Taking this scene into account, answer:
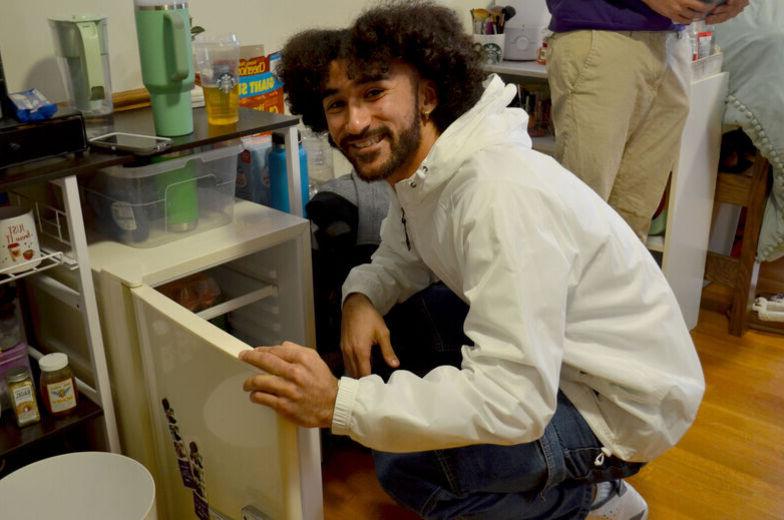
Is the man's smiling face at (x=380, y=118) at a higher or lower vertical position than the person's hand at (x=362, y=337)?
higher

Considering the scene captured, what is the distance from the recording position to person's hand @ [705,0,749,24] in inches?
70.4

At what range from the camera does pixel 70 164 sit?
1224mm

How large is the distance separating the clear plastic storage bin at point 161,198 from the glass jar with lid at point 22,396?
30 centimetres

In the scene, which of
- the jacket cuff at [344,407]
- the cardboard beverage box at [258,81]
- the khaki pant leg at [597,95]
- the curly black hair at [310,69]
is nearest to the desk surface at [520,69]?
the khaki pant leg at [597,95]

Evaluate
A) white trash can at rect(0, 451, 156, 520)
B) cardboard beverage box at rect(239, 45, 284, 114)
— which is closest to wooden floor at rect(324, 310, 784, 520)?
white trash can at rect(0, 451, 156, 520)

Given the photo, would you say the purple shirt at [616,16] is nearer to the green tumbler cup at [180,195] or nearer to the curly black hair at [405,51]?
the curly black hair at [405,51]

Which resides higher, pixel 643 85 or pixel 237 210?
pixel 643 85

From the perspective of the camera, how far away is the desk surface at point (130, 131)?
1171 millimetres

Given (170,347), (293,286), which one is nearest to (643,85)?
(293,286)

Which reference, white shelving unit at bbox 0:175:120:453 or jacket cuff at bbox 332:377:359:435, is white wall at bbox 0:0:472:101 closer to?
white shelving unit at bbox 0:175:120:453

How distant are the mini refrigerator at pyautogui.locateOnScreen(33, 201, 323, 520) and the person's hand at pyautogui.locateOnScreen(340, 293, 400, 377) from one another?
0.48ft

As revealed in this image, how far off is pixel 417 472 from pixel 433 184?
1.63ft

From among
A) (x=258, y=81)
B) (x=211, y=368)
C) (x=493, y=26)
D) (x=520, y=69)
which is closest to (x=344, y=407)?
(x=211, y=368)

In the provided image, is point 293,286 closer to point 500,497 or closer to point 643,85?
point 500,497
